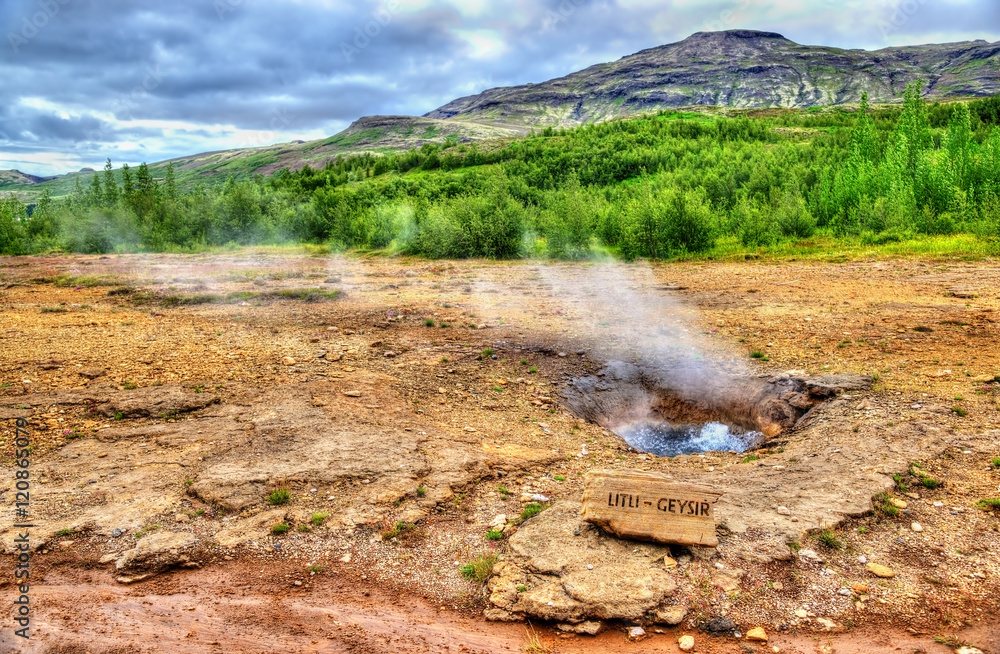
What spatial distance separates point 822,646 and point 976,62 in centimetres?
20873

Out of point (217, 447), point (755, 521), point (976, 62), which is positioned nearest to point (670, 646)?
point (755, 521)

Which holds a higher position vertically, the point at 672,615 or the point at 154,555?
the point at 154,555

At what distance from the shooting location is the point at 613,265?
71.0 ft

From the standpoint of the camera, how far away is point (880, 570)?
15.1ft

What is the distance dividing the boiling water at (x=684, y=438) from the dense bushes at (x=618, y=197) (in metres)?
14.1

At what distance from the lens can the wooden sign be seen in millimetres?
4867

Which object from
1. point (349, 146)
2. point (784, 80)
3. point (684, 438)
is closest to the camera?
point (684, 438)

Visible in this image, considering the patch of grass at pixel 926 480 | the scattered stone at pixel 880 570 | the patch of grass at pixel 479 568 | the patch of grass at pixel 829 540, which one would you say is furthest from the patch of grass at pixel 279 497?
the patch of grass at pixel 926 480

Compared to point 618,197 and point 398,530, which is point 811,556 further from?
point 618,197

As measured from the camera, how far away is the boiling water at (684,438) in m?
8.14

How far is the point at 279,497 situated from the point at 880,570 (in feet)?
17.0

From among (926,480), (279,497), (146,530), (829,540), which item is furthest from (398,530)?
(926,480)

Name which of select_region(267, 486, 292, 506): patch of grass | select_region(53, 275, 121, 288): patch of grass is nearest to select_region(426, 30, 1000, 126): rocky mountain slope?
select_region(53, 275, 121, 288): patch of grass

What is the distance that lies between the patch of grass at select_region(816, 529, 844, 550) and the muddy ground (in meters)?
0.02
